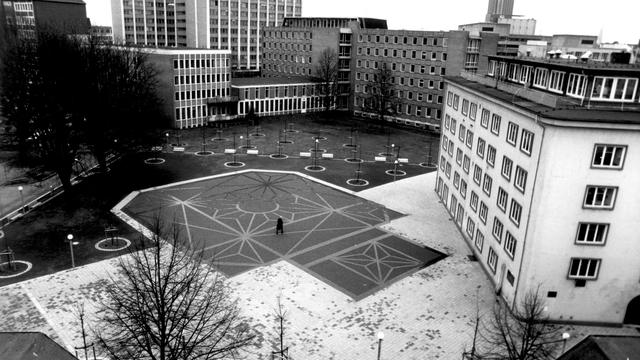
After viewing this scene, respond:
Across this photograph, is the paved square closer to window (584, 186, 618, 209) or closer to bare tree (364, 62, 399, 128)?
window (584, 186, 618, 209)

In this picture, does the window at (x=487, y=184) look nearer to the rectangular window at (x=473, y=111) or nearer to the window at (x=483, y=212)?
the window at (x=483, y=212)

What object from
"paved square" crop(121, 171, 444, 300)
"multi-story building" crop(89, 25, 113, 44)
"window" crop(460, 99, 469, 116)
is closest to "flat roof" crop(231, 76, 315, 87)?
"multi-story building" crop(89, 25, 113, 44)

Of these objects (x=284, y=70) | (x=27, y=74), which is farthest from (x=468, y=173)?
(x=284, y=70)

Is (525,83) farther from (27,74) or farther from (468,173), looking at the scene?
(27,74)

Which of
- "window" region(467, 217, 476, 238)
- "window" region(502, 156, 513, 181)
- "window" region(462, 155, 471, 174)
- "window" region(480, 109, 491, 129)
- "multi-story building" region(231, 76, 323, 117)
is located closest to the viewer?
"window" region(502, 156, 513, 181)

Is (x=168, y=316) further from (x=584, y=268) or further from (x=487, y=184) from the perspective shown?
(x=487, y=184)

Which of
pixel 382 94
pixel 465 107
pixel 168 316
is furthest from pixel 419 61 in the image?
pixel 168 316
